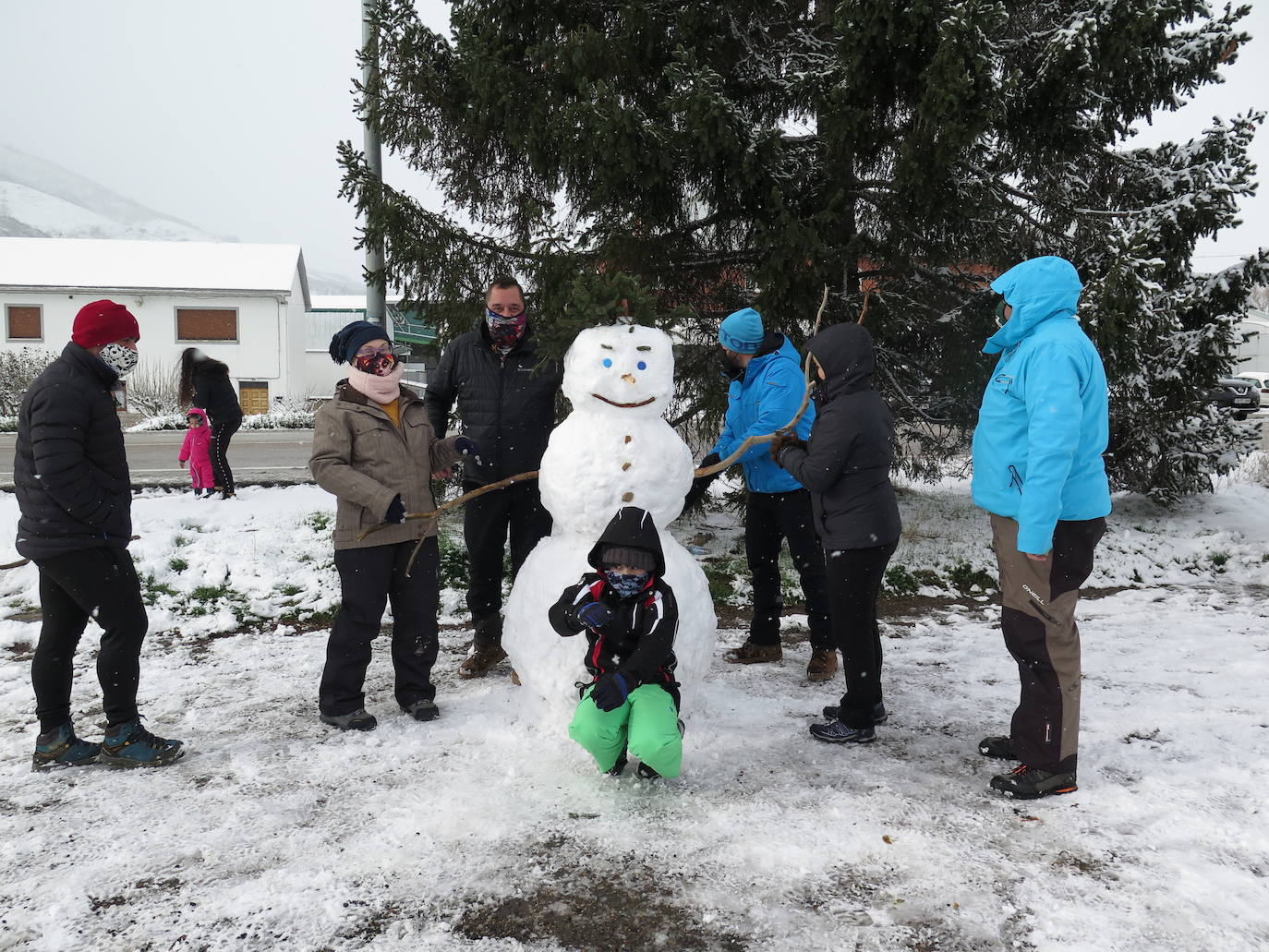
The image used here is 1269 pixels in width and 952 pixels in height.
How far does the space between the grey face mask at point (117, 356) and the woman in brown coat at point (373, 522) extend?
782 millimetres

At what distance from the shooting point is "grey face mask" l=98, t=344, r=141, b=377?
3.45 meters

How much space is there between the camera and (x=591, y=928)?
2422 millimetres

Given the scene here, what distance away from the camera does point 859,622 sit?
3.71 meters

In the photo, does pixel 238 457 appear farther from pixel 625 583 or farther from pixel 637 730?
pixel 637 730

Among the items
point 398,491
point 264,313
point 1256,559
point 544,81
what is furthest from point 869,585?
point 264,313

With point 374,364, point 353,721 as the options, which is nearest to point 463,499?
point 374,364

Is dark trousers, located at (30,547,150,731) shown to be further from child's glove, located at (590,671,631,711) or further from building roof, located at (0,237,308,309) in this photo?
building roof, located at (0,237,308,309)

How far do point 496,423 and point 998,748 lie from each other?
112 inches

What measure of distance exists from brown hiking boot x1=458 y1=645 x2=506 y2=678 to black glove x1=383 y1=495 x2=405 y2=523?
47.1 inches

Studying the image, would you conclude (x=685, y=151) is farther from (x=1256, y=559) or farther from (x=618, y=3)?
(x=1256, y=559)

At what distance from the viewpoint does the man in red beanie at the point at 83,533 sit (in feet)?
10.7

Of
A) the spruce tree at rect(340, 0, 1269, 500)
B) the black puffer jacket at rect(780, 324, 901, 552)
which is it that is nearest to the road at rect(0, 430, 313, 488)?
the spruce tree at rect(340, 0, 1269, 500)

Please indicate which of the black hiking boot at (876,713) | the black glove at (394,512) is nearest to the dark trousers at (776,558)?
the black hiking boot at (876,713)

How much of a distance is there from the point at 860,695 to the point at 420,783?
6.22 ft
